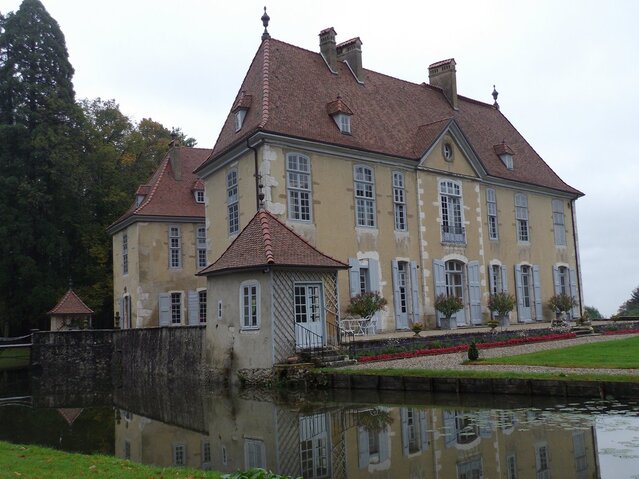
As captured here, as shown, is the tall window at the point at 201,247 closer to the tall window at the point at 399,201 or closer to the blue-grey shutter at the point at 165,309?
the blue-grey shutter at the point at 165,309

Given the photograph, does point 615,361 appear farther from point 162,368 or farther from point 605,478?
point 162,368

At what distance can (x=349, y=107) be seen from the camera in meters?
24.0

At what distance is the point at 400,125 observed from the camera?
25391 millimetres

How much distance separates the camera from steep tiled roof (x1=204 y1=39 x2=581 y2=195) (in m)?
21.6

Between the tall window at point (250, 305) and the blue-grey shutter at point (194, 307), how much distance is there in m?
13.5

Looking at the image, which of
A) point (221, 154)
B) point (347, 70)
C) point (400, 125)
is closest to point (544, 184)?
point (400, 125)

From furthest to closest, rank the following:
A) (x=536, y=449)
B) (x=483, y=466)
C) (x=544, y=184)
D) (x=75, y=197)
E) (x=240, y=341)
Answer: (x=75, y=197), (x=544, y=184), (x=240, y=341), (x=536, y=449), (x=483, y=466)

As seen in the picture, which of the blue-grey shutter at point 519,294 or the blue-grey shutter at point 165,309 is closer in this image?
the blue-grey shutter at point 519,294

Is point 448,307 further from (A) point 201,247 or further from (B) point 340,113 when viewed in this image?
(A) point 201,247

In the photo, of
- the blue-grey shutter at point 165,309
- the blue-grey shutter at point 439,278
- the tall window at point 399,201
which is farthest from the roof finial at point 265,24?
the blue-grey shutter at point 165,309

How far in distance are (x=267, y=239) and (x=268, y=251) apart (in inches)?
19.6

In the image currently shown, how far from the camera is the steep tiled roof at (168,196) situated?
97.7 ft

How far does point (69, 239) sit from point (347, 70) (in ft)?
56.3

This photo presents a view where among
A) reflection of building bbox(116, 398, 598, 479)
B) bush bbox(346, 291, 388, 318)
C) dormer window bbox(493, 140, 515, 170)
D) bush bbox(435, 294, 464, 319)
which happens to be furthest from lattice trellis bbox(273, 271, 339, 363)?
dormer window bbox(493, 140, 515, 170)
